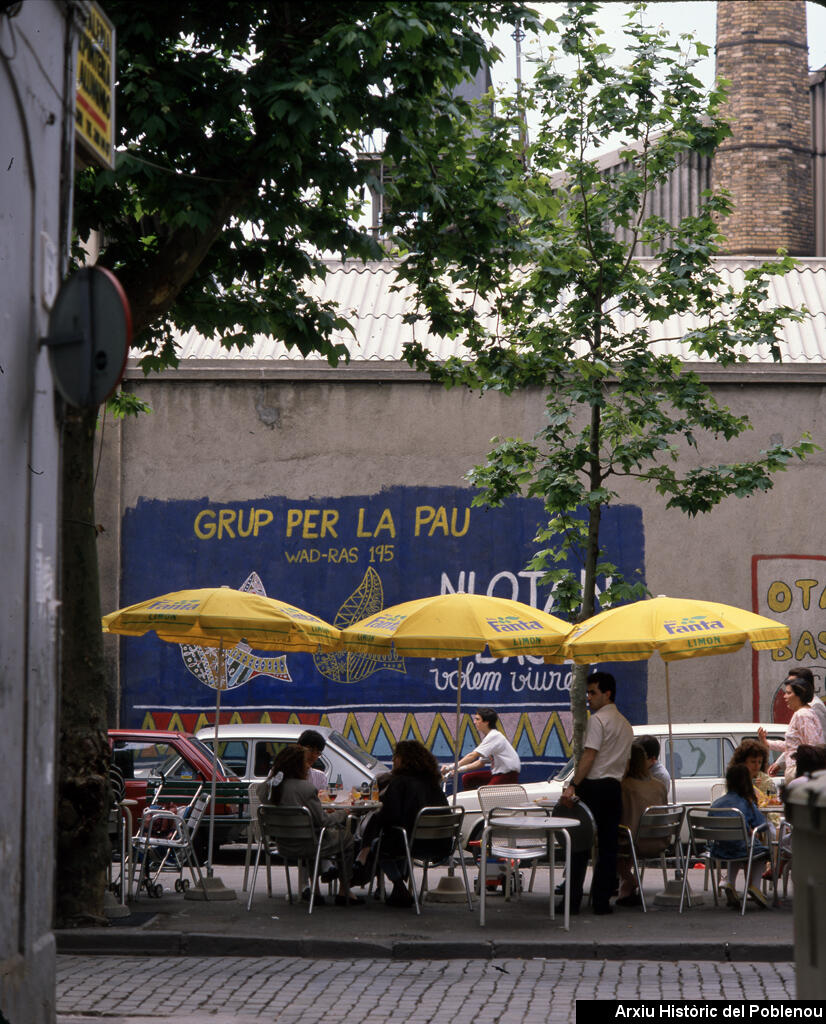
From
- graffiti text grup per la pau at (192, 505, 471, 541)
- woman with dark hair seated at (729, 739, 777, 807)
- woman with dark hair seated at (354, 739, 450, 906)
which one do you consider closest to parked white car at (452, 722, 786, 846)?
woman with dark hair seated at (729, 739, 777, 807)

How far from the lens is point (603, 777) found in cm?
1169

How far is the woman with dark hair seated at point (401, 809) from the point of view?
12.0 metres

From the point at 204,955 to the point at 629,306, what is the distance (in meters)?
8.36

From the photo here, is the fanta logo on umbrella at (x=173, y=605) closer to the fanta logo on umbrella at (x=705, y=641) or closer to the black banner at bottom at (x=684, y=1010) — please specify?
the fanta logo on umbrella at (x=705, y=641)

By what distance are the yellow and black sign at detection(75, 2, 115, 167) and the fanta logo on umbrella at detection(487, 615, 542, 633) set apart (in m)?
5.93

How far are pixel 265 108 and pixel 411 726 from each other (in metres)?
11.8

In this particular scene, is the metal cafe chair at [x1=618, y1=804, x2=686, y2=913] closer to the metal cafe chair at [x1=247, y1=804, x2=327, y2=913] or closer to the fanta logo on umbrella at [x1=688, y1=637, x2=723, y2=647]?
the fanta logo on umbrella at [x1=688, y1=637, x2=723, y2=647]

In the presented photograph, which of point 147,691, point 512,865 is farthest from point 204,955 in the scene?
point 147,691

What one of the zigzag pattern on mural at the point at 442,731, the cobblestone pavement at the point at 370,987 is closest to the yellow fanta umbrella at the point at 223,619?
the cobblestone pavement at the point at 370,987

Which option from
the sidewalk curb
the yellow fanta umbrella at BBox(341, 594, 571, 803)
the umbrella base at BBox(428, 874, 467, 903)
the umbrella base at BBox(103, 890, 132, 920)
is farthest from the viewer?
the yellow fanta umbrella at BBox(341, 594, 571, 803)

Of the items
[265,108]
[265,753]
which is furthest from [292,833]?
[265,108]

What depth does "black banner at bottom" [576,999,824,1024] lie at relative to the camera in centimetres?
678

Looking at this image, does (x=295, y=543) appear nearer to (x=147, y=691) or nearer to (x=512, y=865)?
(x=147, y=691)

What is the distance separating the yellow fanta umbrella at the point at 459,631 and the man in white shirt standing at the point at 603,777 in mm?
1291
